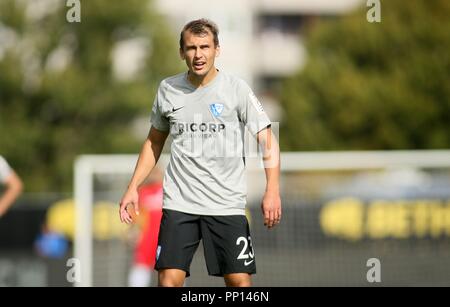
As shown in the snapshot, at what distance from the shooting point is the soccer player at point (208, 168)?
6.53m

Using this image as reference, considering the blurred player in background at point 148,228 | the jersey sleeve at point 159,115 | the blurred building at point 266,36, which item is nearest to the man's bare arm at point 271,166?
the jersey sleeve at point 159,115

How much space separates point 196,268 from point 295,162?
5.99 ft

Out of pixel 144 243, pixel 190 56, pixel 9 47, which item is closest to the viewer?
pixel 190 56

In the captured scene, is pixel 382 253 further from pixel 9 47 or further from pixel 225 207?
pixel 9 47

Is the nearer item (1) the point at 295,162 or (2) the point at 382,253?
(1) the point at 295,162

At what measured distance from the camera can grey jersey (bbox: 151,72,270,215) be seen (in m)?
6.53

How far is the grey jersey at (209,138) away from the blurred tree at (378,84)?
26.8 metres

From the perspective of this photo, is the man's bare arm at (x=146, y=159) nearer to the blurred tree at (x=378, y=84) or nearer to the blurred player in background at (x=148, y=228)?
the blurred player in background at (x=148, y=228)

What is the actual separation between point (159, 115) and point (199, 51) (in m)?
0.53

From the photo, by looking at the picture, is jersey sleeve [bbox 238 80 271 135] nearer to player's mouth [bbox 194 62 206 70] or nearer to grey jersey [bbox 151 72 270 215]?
grey jersey [bbox 151 72 270 215]

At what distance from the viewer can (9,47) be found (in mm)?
35719

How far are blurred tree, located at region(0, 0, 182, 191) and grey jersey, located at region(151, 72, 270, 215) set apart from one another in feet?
93.2

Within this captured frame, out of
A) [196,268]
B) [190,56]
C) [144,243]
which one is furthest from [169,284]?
[196,268]

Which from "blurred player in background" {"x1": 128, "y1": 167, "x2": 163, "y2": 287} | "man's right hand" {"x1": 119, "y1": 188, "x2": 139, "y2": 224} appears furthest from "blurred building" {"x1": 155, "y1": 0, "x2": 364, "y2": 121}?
"man's right hand" {"x1": 119, "y1": 188, "x2": 139, "y2": 224}
